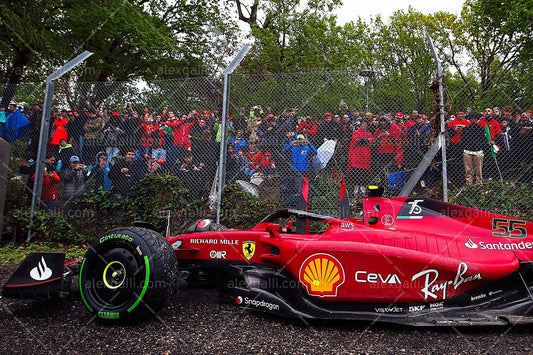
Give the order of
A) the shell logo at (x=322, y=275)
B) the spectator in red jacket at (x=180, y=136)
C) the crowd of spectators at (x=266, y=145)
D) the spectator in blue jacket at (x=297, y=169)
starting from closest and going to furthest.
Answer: the shell logo at (x=322, y=275) < the crowd of spectators at (x=266, y=145) < the spectator in blue jacket at (x=297, y=169) < the spectator in red jacket at (x=180, y=136)

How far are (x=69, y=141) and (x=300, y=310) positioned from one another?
5900mm

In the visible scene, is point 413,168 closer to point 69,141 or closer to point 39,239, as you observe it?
point 69,141

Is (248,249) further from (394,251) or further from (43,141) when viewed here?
(43,141)

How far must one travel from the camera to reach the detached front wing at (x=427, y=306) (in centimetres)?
316

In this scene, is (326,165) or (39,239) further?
(39,239)

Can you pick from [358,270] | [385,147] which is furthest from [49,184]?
[358,270]

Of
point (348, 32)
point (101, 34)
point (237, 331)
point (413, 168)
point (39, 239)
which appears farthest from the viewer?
point (348, 32)

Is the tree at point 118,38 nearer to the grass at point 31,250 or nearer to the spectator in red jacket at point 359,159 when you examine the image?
the grass at point 31,250

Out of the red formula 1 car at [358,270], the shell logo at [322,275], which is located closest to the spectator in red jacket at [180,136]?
the red formula 1 car at [358,270]

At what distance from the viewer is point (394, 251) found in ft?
11.1

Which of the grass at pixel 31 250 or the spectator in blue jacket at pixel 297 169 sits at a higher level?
the spectator in blue jacket at pixel 297 169

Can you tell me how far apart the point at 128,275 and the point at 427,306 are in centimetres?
258

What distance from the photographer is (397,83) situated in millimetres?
6363

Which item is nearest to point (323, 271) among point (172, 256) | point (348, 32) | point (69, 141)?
point (172, 256)
